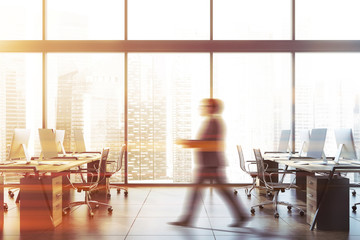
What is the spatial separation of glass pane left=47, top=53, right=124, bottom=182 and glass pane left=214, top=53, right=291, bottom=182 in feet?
7.77

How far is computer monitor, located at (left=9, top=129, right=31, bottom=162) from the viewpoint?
5.71 meters

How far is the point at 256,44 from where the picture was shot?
331 inches

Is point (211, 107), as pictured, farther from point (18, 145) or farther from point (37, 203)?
point (18, 145)

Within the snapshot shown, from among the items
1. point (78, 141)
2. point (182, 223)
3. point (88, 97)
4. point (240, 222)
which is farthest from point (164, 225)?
point (88, 97)

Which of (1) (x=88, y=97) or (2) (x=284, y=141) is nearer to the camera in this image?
(2) (x=284, y=141)
